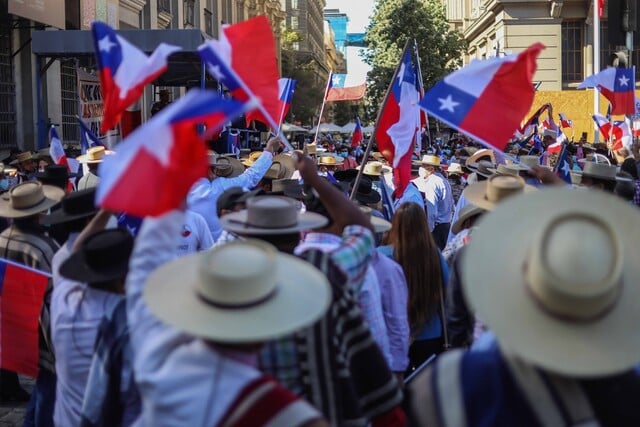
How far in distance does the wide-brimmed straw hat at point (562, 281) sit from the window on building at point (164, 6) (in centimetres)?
2858

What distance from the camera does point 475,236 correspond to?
2117mm

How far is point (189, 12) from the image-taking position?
3459 cm

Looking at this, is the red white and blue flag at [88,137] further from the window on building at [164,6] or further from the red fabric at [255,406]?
the window on building at [164,6]

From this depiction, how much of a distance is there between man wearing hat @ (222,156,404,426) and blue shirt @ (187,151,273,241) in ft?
12.0

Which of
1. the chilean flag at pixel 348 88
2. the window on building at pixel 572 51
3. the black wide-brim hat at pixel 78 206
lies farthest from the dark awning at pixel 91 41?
the window on building at pixel 572 51

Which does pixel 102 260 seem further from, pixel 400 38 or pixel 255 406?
pixel 400 38

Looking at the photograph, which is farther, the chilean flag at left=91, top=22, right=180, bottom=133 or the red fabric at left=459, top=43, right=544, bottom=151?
the red fabric at left=459, top=43, right=544, bottom=151

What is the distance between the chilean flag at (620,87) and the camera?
12.5 meters

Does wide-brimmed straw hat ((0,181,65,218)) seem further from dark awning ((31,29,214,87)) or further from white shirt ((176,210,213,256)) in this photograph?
dark awning ((31,29,214,87))

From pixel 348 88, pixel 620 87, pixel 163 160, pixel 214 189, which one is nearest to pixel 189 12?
pixel 348 88

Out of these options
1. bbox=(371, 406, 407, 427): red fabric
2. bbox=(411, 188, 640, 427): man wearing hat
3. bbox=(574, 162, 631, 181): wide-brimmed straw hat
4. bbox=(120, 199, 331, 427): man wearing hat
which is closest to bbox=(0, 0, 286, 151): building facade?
bbox=(574, 162, 631, 181): wide-brimmed straw hat

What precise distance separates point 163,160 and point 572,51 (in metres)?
39.7

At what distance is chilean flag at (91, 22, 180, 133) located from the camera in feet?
14.2

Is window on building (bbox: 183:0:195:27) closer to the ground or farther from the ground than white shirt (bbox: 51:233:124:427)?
farther from the ground
